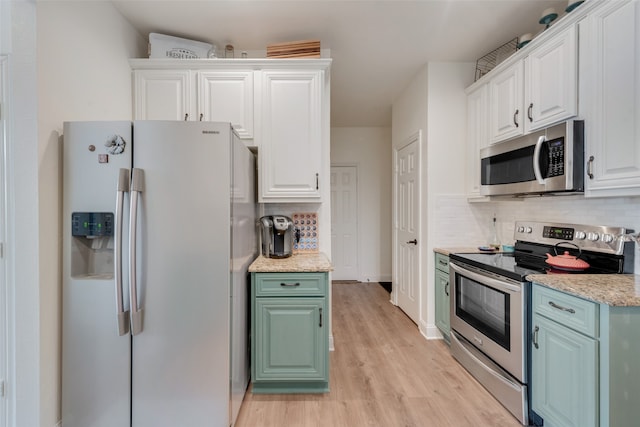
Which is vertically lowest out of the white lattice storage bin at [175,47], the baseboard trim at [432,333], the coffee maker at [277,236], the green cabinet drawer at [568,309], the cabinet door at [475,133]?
Answer: the baseboard trim at [432,333]

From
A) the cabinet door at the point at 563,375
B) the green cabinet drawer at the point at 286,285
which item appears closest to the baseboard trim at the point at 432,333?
the cabinet door at the point at 563,375

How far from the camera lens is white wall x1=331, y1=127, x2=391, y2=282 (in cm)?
516

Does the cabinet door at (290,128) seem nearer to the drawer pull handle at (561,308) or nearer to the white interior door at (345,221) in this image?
the drawer pull handle at (561,308)

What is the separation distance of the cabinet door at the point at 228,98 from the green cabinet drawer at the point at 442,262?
81.8 inches

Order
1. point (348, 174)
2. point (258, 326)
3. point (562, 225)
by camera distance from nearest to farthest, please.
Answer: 1. point (258, 326)
2. point (562, 225)
3. point (348, 174)

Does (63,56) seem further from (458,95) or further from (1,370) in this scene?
(458,95)

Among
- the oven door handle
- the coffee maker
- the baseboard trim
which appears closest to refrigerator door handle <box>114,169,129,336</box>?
the coffee maker

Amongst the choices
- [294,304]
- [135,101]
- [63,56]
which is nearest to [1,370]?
[294,304]

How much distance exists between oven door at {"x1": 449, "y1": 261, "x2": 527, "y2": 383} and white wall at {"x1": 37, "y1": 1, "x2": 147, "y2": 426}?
2.63 m

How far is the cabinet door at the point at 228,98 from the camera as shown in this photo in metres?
2.29

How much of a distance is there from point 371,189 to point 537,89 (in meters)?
3.24

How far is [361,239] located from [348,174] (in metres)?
1.21

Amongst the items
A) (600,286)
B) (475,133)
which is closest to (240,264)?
(600,286)

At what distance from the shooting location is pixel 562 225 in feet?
6.66
